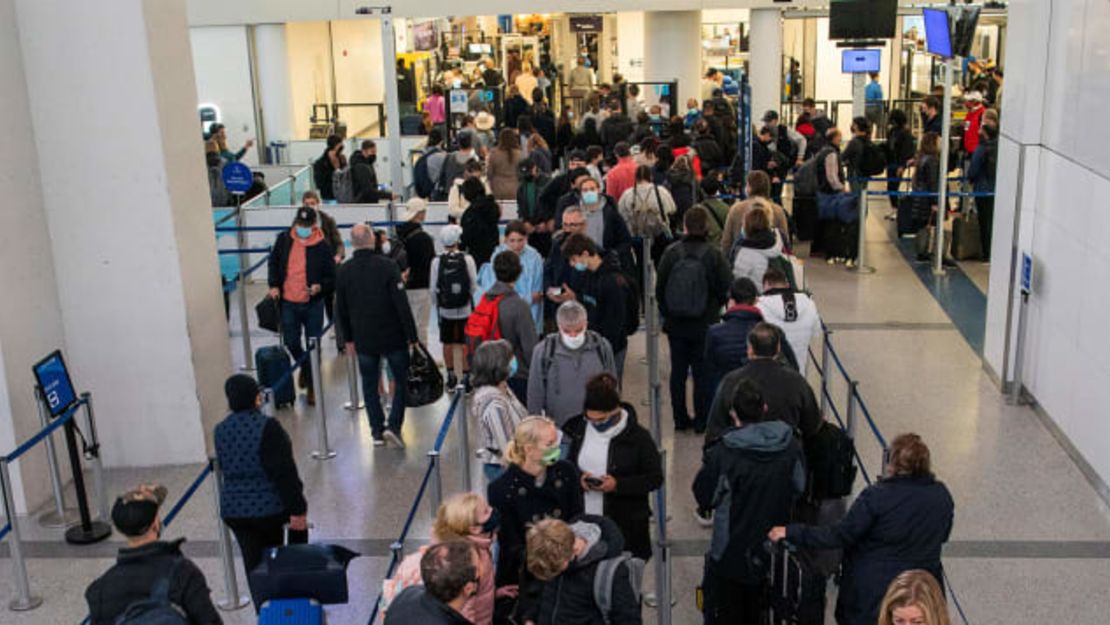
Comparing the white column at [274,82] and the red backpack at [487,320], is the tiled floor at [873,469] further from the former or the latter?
the white column at [274,82]

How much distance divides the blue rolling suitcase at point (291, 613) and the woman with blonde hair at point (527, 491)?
31.8 inches

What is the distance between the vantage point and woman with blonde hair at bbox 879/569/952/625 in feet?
13.8

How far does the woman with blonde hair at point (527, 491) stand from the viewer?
527cm

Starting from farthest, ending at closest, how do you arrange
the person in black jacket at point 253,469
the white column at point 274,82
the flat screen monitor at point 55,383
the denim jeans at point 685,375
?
the white column at point 274,82
the denim jeans at point 685,375
the flat screen monitor at point 55,383
the person in black jacket at point 253,469

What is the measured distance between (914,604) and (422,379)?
17.1 ft

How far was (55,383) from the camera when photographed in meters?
7.74

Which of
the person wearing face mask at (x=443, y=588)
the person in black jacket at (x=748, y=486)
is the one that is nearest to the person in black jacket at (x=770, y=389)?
the person in black jacket at (x=748, y=486)

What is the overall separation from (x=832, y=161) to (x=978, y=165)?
1678 mm

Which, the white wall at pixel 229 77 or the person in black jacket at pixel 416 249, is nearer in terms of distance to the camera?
the person in black jacket at pixel 416 249

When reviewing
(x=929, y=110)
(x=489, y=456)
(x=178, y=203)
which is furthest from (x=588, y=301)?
(x=929, y=110)

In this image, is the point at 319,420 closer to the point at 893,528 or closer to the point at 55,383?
the point at 55,383

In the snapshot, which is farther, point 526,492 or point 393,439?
point 393,439

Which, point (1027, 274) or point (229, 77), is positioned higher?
point (229, 77)

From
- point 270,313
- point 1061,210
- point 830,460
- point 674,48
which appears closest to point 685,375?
point 830,460
